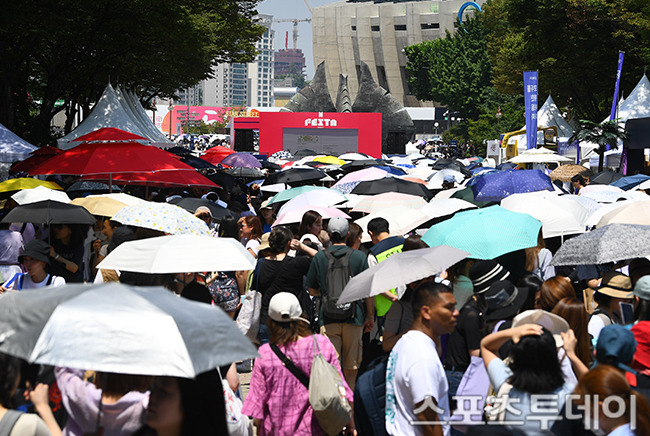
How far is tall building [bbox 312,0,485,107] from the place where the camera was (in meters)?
128

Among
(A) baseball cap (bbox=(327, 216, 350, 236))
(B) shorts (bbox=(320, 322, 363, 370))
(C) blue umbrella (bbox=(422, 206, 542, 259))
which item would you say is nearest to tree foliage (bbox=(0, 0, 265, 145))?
(A) baseball cap (bbox=(327, 216, 350, 236))

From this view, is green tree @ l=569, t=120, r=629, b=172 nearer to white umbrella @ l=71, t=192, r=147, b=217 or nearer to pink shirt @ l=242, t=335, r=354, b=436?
white umbrella @ l=71, t=192, r=147, b=217

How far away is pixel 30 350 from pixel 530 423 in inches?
82.9

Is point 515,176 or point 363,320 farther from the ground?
point 515,176

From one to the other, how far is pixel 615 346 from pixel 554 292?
1.28 meters

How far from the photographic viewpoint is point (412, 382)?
407 cm

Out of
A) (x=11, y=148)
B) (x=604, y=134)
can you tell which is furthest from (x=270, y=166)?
(x=11, y=148)

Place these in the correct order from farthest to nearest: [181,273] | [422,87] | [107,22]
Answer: [422,87], [107,22], [181,273]

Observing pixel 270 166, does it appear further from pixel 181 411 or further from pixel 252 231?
pixel 181 411

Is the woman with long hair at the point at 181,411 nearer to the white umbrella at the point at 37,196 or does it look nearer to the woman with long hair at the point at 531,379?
the woman with long hair at the point at 531,379

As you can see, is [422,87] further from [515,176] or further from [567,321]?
[567,321]

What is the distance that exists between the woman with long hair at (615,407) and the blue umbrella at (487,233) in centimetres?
328

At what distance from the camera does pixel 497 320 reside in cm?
504

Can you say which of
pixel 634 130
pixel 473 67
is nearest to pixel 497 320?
pixel 634 130
